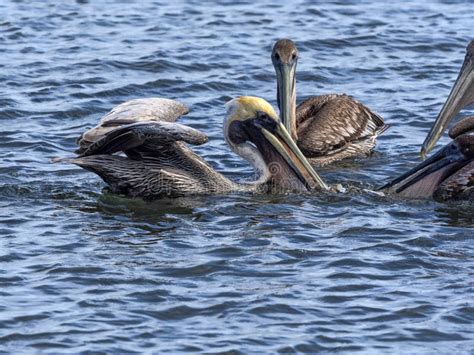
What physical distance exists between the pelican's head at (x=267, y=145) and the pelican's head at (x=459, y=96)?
109 cm

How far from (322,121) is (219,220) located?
2476mm

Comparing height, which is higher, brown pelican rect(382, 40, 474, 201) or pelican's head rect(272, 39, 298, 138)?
pelican's head rect(272, 39, 298, 138)

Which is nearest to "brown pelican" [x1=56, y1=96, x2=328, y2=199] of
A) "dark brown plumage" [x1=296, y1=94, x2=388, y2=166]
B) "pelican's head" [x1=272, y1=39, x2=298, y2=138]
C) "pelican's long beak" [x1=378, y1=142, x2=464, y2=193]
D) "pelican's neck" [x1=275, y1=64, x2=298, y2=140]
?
"pelican's long beak" [x1=378, y1=142, x2=464, y2=193]

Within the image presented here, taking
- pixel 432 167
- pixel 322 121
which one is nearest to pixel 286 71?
pixel 322 121

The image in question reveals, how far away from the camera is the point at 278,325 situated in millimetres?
6926

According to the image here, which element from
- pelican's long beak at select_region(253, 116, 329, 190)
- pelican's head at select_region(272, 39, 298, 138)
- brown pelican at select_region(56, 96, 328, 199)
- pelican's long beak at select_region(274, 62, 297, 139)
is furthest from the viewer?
pelican's head at select_region(272, 39, 298, 138)

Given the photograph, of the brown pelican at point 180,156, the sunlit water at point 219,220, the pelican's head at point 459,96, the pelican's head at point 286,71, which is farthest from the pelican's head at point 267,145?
the pelican's head at point 459,96

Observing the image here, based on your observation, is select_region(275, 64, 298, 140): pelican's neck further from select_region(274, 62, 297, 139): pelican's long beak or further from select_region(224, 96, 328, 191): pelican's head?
select_region(224, 96, 328, 191): pelican's head

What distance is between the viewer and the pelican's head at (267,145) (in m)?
9.90

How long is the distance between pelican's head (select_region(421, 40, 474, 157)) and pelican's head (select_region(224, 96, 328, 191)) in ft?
3.57

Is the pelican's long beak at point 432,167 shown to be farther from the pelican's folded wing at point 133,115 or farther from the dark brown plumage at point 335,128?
the pelican's folded wing at point 133,115

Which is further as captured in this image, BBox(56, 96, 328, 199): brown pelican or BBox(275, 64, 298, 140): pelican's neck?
BBox(275, 64, 298, 140): pelican's neck

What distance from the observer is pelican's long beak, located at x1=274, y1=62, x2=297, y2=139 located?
10812 millimetres

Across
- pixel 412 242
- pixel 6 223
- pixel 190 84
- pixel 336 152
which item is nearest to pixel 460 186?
pixel 412 242
